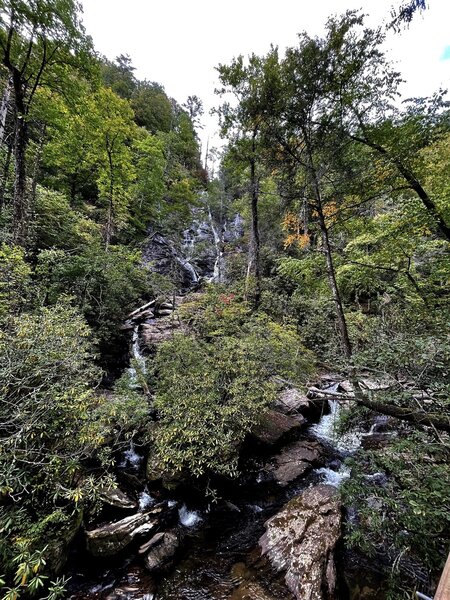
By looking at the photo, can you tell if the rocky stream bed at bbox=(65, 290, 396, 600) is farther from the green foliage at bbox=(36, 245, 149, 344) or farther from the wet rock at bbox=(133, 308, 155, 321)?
the wet rock at bbox=(133, 308, 155, 321)

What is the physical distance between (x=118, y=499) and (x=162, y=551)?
53.0 inches

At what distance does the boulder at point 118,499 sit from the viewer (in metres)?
5.11

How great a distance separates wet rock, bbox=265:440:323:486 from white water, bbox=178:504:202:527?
2.20 metres

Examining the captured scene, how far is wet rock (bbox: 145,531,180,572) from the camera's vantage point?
4332mm

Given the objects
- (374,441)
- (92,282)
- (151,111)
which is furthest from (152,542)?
(151,111)

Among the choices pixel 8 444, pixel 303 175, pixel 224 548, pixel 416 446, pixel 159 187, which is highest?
pixel 159 187

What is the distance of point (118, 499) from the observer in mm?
5219

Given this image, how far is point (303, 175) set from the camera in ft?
24.1

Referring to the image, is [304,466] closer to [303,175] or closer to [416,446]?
[416,446]

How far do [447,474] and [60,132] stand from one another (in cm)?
1622

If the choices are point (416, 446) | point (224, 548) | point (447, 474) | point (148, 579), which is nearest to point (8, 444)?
point (148, 579)

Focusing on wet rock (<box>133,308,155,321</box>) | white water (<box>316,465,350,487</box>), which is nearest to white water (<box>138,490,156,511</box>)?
white water (<box>316,465,350,487</box>)

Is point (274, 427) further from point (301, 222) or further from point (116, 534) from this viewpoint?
point (301, 222)

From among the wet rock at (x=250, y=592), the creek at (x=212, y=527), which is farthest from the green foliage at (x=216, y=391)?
the wet rock at (x=250, y=592)
